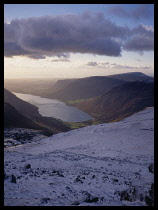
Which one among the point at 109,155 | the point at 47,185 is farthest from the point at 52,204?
the point at 109,155

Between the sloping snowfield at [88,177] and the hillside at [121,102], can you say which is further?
the hillside at [121,102]

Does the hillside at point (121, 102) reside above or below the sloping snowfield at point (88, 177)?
above

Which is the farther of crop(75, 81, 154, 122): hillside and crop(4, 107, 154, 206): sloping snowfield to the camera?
crop(75, 81, 154, 122): hillside

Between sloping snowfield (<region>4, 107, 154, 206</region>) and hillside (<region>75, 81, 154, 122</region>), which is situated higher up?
hillside (<region>75, 81, 154, 122</region>)
